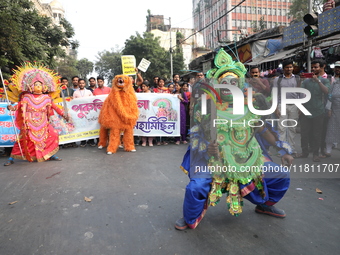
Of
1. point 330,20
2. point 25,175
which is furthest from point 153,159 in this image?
point 330,20

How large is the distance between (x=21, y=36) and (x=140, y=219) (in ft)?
32.8

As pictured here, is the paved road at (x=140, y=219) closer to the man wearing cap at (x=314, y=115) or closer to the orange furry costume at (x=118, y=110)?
the man wearing cap at (x=314, y=115)

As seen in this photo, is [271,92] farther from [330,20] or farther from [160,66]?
[160,66]

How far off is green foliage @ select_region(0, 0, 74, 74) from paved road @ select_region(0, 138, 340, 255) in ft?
21.9

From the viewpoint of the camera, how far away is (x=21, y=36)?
386 inches

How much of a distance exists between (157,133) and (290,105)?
467cm

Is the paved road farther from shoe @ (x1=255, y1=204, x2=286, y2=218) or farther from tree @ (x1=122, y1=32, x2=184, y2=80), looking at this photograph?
tree @ (x1=122, y1=32, x2=184, y2=80)

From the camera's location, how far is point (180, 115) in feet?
22.9

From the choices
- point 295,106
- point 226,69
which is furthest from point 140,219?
point 295,106

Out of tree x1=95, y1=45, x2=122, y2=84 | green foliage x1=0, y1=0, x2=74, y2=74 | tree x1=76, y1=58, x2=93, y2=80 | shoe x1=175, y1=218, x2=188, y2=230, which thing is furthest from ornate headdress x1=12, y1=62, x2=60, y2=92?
tree x1=76, y1=58, x2=93, y2=80

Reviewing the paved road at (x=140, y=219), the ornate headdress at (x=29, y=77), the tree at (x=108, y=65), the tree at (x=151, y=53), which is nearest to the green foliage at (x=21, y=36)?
the ornate headdress at (x=29, y=77)

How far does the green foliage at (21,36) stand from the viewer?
8859 mm

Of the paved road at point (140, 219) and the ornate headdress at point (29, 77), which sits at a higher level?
the ornate headdress at point (29, 77)

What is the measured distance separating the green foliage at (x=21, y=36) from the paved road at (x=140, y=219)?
6683 millimetres
